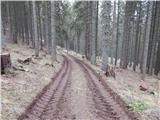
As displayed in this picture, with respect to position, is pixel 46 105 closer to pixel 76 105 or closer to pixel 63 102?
pixel 63 102

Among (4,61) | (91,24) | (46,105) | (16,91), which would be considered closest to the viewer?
(46,105)

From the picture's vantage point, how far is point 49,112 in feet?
23.7

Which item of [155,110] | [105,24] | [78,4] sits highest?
[78,4]

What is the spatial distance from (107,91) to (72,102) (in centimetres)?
258

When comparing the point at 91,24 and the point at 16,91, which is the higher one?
the point at 91,24

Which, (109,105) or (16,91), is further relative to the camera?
(16,91)

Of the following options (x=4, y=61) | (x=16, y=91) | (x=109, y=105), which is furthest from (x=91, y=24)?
(x=109, y=105)

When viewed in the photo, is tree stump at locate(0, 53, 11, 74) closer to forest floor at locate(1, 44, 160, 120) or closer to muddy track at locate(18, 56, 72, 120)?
forest floor at locate(1, 44, 160, 120)

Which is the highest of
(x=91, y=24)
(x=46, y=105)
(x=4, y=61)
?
(x=91, y=24)

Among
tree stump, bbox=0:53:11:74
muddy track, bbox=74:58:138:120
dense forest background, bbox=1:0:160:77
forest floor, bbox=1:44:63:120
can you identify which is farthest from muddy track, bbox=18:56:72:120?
dense forest background, bbox=1:0:160:77

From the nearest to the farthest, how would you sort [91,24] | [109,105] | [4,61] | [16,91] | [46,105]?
[46,105], [109,105], [16,91], [4,61], [91,24]

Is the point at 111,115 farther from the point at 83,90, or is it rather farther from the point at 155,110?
the point at 83,90

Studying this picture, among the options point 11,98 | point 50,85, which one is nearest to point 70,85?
point 50,85

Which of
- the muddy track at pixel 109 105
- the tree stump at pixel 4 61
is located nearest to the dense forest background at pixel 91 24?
the muddy track at pixel 109 105
